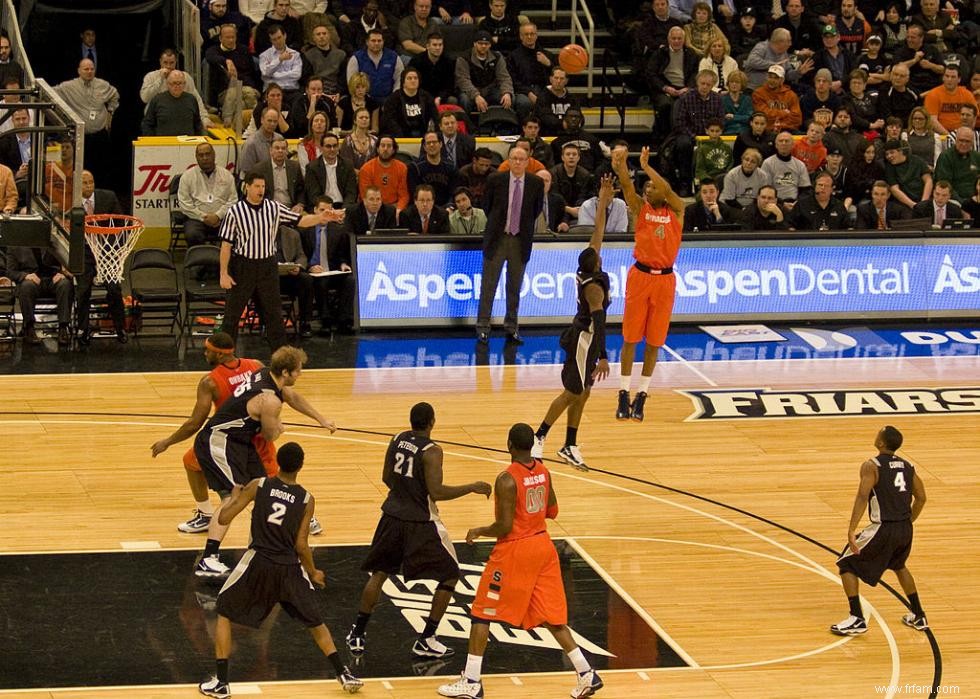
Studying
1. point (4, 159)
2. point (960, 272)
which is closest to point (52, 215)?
point (4, 159)

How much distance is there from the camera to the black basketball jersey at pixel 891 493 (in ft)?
34.6

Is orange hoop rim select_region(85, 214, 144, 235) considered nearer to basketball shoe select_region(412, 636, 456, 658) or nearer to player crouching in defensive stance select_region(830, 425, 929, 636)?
basketball shoe select_region(412, 636, 456, 658)

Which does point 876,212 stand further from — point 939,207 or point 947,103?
point 947,103

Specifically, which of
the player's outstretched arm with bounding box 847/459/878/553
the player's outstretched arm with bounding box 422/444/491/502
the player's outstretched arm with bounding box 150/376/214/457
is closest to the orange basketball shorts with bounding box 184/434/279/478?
the player's outstretched arm with bounding box 150/376/214/457

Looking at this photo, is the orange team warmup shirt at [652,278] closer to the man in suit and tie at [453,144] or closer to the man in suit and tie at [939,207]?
the man in suit and tie at [453,144]

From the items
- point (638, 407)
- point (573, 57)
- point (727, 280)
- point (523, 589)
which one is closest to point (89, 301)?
point (638, 407)

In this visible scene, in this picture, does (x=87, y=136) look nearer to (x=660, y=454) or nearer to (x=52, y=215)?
(x=52, y=215)

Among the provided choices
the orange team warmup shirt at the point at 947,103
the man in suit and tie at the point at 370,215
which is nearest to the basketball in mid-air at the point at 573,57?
the man in suit and tie at the point at 370,215

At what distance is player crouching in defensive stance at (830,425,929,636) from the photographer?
10.5 m

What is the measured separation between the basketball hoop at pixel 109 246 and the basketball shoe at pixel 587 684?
29.8 ft

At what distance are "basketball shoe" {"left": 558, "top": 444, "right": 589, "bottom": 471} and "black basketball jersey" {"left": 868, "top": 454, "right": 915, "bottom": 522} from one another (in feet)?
12.2

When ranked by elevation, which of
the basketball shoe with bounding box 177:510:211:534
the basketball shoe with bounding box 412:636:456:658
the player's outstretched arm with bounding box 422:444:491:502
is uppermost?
the player's outstretched arm with bounding box 422:444:491:502

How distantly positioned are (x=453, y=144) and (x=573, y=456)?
668 centimetres

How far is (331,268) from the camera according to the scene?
1838 cm
